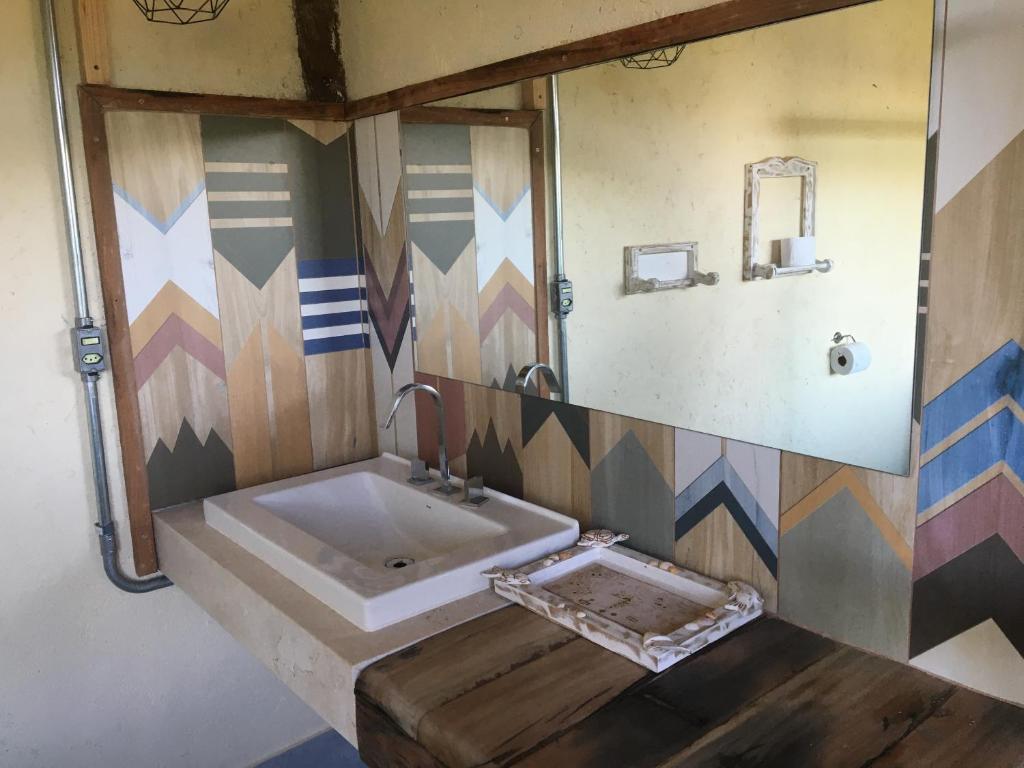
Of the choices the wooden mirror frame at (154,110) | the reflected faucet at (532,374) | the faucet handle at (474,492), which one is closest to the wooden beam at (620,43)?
the wooden mirror frame at (154,110)

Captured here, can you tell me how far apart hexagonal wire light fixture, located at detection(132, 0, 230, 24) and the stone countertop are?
1.22 meters

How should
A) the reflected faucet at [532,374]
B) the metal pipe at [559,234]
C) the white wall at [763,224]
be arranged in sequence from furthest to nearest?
the reflected faucet at [532,374]
the metal pipe at [559,234]
the white wall at [763,224]

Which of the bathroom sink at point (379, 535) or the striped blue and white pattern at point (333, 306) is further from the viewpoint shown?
the striped blue and white pattern at point (333, 306)

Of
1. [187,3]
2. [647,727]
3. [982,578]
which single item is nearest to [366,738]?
[647,727]

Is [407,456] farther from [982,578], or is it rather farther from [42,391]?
[982,578]

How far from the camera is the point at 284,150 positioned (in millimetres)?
2299

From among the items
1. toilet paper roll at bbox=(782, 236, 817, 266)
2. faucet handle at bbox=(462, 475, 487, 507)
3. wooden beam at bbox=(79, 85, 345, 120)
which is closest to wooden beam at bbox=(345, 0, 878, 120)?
wooden beam at bbox=(79, 85, 345, 120)

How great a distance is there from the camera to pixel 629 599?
5.21ft

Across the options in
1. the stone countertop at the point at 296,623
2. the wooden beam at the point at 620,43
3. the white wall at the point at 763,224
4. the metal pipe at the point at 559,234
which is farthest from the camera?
the metal pipe at the point at 559,234

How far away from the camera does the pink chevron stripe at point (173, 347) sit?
2150mm

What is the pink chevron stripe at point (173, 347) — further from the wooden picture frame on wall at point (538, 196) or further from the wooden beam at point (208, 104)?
the wooden picture frame on wall at point (538, 196)

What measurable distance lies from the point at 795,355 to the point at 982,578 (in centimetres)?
42

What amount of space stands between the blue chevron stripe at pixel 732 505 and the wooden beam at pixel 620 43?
72cm

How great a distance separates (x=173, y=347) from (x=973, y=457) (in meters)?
1.79
